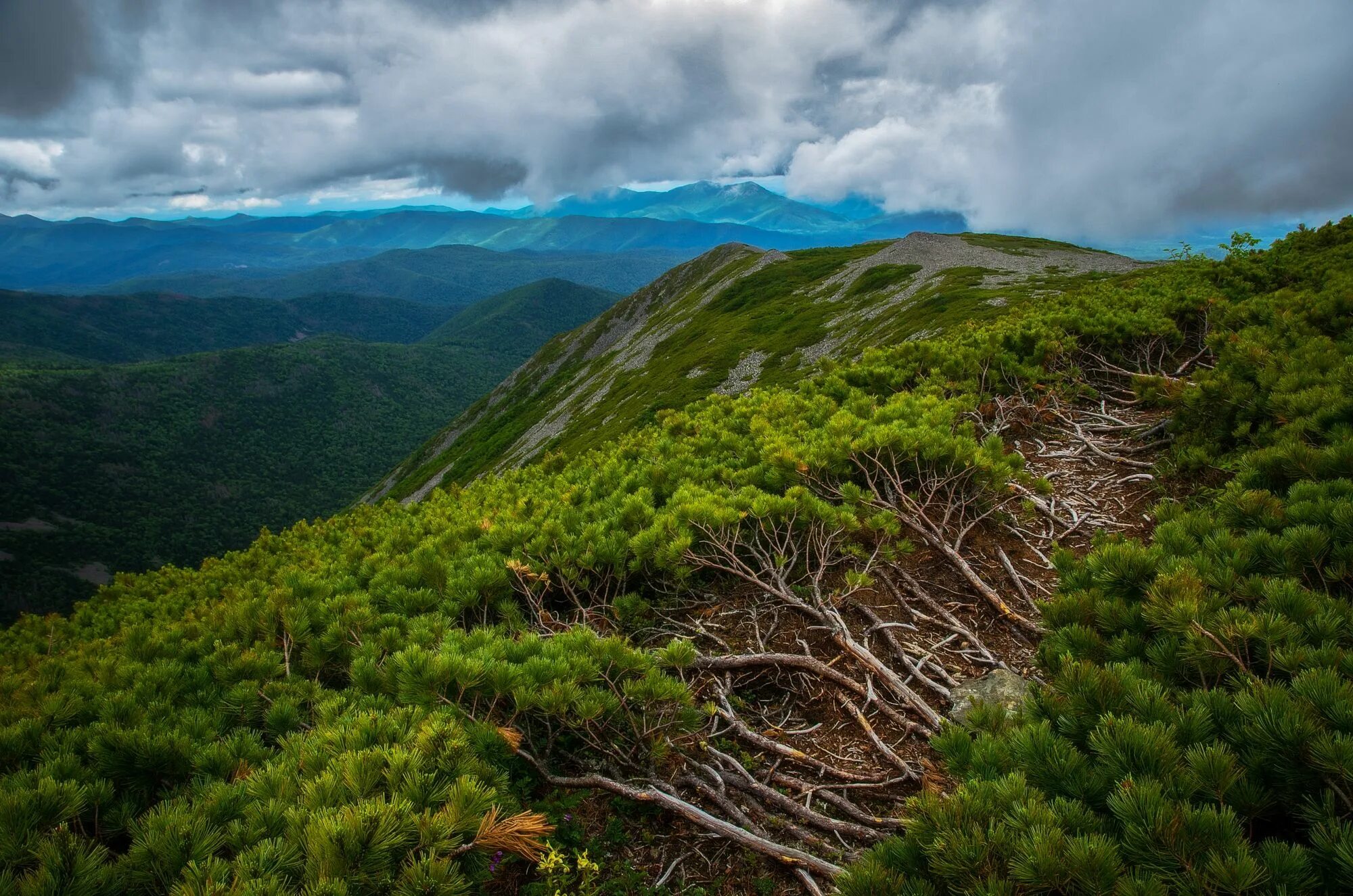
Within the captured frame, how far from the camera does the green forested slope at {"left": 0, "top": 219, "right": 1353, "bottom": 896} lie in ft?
7.66

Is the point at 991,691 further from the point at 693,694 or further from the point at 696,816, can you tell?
the point at 696,816

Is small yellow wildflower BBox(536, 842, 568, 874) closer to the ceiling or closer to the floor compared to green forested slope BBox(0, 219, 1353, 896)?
closer to the floor

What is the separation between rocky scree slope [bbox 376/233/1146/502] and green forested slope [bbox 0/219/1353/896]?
36.0 metres

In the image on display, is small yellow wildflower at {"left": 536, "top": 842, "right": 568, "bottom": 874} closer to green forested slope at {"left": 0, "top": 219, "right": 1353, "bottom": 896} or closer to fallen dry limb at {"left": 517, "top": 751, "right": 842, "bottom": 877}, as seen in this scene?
green forested slope at {"left": 0, "top": 219, "right": 1353, "bottom": 896}

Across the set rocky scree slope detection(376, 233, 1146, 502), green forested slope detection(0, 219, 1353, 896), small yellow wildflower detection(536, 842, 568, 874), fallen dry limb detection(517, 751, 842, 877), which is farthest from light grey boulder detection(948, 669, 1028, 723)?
rocky scree slope detection(376, 233, 1146, 502)

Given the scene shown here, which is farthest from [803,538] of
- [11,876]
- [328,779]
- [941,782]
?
[11,876]

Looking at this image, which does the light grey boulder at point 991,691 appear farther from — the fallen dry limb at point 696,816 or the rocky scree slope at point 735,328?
the rocky scree slope at point 735,328

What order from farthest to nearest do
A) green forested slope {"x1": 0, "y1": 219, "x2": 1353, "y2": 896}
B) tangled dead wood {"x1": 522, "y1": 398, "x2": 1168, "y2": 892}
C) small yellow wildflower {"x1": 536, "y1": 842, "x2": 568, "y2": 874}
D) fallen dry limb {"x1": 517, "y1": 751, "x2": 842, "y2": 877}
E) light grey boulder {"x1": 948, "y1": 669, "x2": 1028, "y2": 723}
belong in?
light grey boulder {"x1": 948, "y1": 669, "x2": 1028, "y2": 723} < tangled dead wood {"x1": 522, "y1": 398, "x2": 1168, "y2": 892} < fallen dry limb {"x1": 517, "y1": 751, "x2": 842, "y2": 877} < small yellow wildflower {"x1": 536, "y1": 842, "x2": 568, "y2": 874} < green forested slope {"x1": 0, "y1": 219, "x2": 1353, "y2": 896}

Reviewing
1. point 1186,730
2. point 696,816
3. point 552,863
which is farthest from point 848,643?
point 552,863

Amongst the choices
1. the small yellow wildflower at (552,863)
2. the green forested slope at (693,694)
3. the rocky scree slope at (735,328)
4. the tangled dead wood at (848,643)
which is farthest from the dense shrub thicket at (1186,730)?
the rocky scree slope at (735,328)

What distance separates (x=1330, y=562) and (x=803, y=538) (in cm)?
363

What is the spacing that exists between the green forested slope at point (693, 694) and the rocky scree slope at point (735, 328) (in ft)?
118

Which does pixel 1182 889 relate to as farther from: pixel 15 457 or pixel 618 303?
pixel 15 457

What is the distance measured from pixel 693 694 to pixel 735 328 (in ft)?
280
